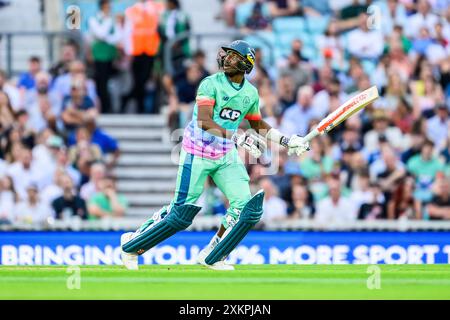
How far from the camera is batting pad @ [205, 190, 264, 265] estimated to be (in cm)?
1027

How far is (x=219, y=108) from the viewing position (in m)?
10.2

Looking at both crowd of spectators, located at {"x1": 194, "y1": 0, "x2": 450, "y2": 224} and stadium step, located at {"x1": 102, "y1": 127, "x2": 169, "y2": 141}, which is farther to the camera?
stadium step, located at {"x1": 102, "y1": 127, "x2": 169, "y2": 141}

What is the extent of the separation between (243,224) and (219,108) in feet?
3.38

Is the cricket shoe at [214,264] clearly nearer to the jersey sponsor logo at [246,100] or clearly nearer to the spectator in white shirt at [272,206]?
the jersey sponsor logo at [246,100]

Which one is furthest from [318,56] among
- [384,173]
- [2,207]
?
[2,207]

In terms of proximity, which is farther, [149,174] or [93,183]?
[149,174]

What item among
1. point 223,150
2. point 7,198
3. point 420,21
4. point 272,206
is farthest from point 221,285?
point 420,21

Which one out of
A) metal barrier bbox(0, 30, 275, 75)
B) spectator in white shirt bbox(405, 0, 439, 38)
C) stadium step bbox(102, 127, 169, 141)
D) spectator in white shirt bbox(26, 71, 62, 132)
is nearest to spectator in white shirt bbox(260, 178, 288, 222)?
stadium step bbox(102, 127, 169, 141)

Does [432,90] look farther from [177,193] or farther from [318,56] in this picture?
[177,193]

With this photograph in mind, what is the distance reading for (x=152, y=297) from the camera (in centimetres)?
988

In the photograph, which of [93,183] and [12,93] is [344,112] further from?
[12,93]

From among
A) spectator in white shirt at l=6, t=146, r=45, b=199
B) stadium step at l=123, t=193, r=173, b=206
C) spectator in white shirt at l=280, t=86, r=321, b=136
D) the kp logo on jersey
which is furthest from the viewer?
stadium step at l=123, t=193, r=173, b=206

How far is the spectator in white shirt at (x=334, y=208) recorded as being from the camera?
14.8m

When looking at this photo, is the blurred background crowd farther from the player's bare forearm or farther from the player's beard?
the player's beard
